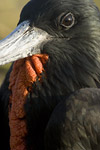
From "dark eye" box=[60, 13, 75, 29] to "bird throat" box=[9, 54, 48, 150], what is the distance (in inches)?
9.6

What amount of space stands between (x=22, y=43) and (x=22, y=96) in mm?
360

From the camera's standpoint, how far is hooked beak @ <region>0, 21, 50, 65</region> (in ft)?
6.23

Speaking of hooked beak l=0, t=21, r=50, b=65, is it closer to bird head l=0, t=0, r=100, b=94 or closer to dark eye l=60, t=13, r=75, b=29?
bird head l=0, t=0, r=100, b=94

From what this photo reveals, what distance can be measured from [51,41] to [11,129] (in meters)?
0.66

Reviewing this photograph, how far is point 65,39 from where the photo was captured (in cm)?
201

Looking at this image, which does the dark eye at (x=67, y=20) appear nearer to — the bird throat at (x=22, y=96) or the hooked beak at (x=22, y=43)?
the hooked beak at (x=22, y=43)

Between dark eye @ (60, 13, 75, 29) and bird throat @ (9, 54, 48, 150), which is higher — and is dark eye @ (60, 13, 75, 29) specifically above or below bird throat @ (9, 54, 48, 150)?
above

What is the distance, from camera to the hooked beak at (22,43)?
6.23 feet

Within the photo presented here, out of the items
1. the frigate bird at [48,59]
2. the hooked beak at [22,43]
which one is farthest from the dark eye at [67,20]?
the hooked beak at [22,43]

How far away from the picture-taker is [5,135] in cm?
222

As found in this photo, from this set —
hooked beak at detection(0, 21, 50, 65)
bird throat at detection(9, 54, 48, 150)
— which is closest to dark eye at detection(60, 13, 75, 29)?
hooked beak at detection(0, 21, 50, 65)

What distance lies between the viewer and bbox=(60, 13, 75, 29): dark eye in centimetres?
195

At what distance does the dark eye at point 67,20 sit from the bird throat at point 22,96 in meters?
0.24

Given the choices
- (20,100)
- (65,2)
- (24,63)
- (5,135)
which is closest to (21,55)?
(24,63)
